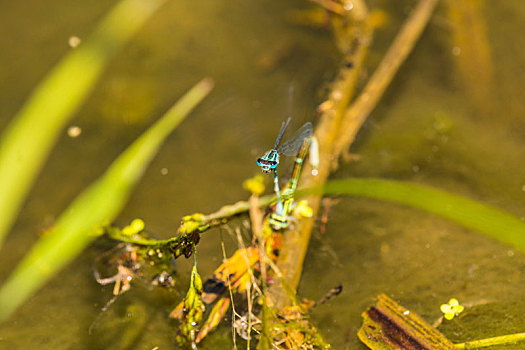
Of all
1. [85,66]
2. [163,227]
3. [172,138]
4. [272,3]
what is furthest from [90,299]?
[272,3]

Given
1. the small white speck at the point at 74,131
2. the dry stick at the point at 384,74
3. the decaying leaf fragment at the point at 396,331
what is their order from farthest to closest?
the small white speck at the point at 74,131 < the dry stick at the point at 384,74 < the decaying leaf fragment at the point at 396,331

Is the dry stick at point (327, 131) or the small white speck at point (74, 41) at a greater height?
the small white speck at point (74, 41)

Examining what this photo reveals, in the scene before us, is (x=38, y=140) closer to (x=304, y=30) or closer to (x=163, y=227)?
(x=163, y=227)

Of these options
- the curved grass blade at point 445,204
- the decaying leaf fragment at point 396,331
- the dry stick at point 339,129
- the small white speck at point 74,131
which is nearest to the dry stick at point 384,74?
the dry stick at point 339,129

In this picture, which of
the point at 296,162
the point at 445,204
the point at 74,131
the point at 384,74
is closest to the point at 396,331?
the point at 445,204

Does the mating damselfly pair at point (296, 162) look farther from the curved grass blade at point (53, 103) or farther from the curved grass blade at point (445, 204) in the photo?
the curved grass blade at point (53, 103)

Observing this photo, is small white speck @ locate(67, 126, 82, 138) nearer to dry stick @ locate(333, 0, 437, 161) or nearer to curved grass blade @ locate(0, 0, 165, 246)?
curved grass blade @ locate(0, 0, 165, 246)

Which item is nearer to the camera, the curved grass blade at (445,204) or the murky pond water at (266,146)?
the murky pond water at (266,146)
